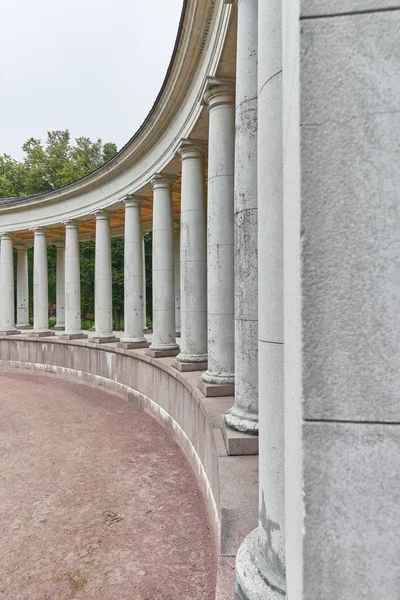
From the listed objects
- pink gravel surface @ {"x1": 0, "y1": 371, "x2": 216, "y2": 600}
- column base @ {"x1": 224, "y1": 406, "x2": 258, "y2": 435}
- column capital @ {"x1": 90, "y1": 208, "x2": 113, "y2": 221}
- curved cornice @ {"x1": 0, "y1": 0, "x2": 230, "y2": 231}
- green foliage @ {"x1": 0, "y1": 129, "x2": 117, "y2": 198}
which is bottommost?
pink gravel surface @ {"x1": 0, "y1": 371, "x2": 216, "y2": 600}

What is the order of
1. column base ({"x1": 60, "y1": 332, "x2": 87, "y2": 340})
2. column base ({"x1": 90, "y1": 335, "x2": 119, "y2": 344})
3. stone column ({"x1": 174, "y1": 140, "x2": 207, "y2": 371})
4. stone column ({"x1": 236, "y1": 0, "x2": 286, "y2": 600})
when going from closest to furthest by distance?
stone column ({"x1": 236, "y1": 0, "x2": 286, "y2": 600})
stone column ({"x1": 174, "y1": 140, "x2": 207, "y2": 371})
column base ({"x1": 90, "y1": 335, "x2": 119, "y2": 344})
column base ({"x1": 60, "y1": 332, "x2": 87, "y2": 340})

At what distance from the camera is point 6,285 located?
93.7 m

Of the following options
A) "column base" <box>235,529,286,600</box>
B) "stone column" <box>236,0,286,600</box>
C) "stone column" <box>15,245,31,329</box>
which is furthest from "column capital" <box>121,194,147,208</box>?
"stone column" <box>15,245,31,329</box>

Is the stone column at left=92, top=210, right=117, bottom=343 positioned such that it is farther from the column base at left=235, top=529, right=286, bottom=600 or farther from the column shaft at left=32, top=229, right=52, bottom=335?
the column base at left=235, top=529, right=286, bottom=600

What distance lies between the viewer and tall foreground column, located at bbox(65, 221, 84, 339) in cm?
8016

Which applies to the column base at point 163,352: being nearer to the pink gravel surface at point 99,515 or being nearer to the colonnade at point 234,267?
the colonnade at point 234,267

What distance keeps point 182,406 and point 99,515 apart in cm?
1341

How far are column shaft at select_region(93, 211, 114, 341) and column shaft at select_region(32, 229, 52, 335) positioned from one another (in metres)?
22.2

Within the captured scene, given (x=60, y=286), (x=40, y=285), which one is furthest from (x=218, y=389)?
(x=60, y=286)

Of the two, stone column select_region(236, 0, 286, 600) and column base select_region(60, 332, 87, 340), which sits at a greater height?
stone column select_region(236, 0, 286, 600)

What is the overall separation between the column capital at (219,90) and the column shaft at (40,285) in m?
68.2

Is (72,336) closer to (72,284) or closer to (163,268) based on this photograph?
(72,284)

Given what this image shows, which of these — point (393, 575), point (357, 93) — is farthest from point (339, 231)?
point (393, 575)

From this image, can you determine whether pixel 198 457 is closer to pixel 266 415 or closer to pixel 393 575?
pixel 266 415
